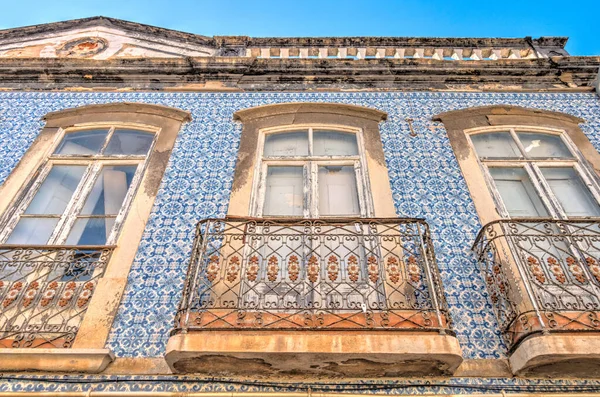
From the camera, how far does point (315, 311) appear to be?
345 cm

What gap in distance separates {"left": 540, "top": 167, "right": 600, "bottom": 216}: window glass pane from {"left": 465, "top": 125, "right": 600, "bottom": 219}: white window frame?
1.7 inches

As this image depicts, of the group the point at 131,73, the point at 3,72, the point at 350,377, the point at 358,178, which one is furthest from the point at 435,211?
the point at 3,72

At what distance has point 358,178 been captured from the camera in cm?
466

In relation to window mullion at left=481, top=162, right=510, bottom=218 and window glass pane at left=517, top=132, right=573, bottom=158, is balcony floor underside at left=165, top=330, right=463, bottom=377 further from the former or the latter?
window glass pane at left=517, top=132, right=573, bottom=158

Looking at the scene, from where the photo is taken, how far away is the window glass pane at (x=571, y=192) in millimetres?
4438

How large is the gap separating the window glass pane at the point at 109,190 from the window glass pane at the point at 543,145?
4326 mm

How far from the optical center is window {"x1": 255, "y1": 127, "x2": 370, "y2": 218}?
174 inches

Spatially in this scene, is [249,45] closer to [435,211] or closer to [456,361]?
[435,211]

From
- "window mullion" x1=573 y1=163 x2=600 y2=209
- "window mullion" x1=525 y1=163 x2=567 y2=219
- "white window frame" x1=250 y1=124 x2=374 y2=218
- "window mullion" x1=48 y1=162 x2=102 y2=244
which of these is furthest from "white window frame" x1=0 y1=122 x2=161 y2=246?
"window mullion" x1=573 y1=163 x2=600 y2=209

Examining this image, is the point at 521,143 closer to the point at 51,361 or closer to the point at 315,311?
the point at 315,311

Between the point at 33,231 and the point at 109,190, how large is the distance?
2.54 feet

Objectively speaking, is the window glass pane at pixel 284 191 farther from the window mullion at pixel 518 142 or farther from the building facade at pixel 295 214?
the window mullion at pixel 518 142

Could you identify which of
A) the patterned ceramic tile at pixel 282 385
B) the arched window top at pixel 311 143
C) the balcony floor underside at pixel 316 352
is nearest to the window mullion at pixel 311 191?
the arched window top at pixel 311 143

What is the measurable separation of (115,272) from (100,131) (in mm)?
2219
